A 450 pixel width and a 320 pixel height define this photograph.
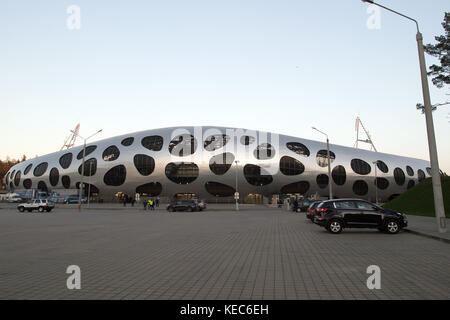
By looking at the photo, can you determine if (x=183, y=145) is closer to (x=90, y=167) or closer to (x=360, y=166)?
(x=90, y=167)

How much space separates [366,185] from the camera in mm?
62469

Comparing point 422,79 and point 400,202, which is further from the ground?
point 422,79

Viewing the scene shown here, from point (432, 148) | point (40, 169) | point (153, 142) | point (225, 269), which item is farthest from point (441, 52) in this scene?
point (40, 169)

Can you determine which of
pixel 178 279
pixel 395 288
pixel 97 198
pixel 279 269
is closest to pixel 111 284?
pixel 178 279

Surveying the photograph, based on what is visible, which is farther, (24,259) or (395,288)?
(24,259)

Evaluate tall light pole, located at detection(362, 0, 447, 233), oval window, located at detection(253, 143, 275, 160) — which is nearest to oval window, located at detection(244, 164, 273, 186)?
oval window, located at detection(253, 143, 275, 160)

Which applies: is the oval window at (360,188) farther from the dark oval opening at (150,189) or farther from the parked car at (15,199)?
the parked car at (15,199)

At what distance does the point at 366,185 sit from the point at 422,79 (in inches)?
2022

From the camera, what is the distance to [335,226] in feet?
48.8

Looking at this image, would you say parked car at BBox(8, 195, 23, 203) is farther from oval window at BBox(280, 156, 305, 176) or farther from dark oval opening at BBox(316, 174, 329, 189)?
dark oval opening at BBox(316, 174, 329, 189)

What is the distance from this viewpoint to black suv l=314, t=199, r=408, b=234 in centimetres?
1461

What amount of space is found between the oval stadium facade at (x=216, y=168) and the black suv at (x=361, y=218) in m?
40.1

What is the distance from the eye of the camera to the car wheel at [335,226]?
14.8 meters
